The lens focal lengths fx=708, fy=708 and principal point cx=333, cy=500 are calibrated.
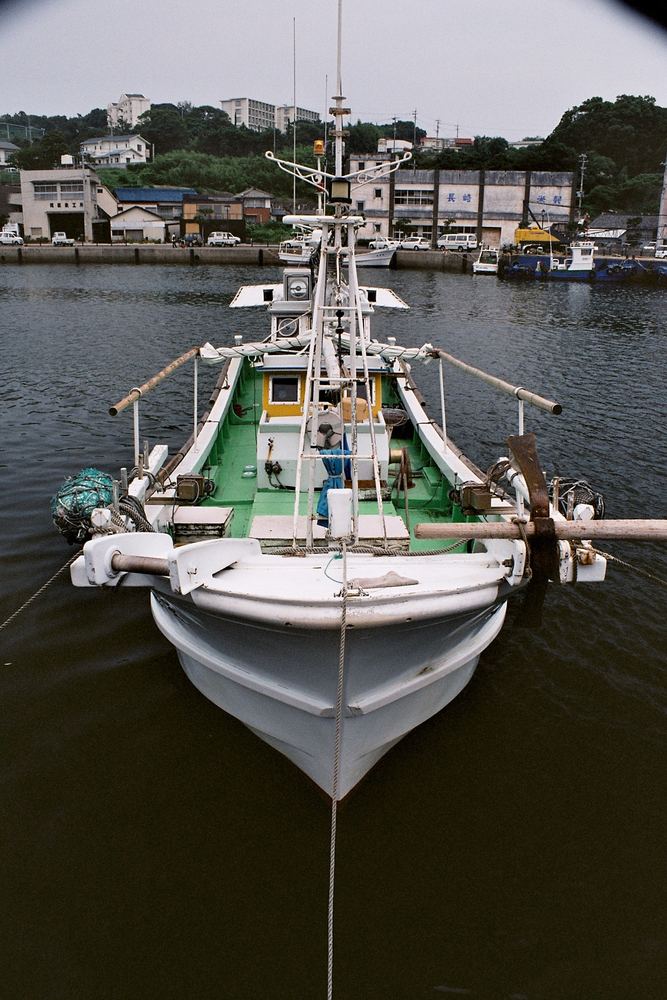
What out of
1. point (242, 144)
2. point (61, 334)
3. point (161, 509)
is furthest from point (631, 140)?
point (161, 509)

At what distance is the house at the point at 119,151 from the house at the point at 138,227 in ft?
211

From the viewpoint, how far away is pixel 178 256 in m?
79.1

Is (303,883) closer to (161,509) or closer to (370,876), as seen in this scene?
(370,876)

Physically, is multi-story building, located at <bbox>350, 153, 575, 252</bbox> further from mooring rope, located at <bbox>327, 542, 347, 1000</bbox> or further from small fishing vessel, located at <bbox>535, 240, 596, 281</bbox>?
mooring rope, located at <bbox>327, 542, 347, 1000</bbox>

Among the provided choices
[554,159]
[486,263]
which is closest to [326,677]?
[486,263]

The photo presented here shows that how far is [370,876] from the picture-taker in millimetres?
6910

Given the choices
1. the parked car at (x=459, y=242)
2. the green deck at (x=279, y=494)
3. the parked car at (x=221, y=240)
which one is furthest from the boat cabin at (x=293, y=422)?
the parked car at (x=221, y=240)

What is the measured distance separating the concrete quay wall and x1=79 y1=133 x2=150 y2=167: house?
78.9m

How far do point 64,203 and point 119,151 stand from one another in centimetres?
7003

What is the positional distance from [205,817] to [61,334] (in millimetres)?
33377

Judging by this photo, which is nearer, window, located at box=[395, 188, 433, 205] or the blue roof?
window, located at box=[395, 188, 433, 205]

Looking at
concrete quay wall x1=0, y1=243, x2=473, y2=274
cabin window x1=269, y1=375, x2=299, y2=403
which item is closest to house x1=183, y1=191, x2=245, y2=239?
concrete quay wall x1=0, y1=243, x2=473, y2=274

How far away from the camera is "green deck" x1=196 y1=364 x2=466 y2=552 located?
1032 centimetres

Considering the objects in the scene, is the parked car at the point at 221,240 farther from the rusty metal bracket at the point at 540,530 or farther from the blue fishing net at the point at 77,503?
the rusty metal bracket at the point at 540,530
